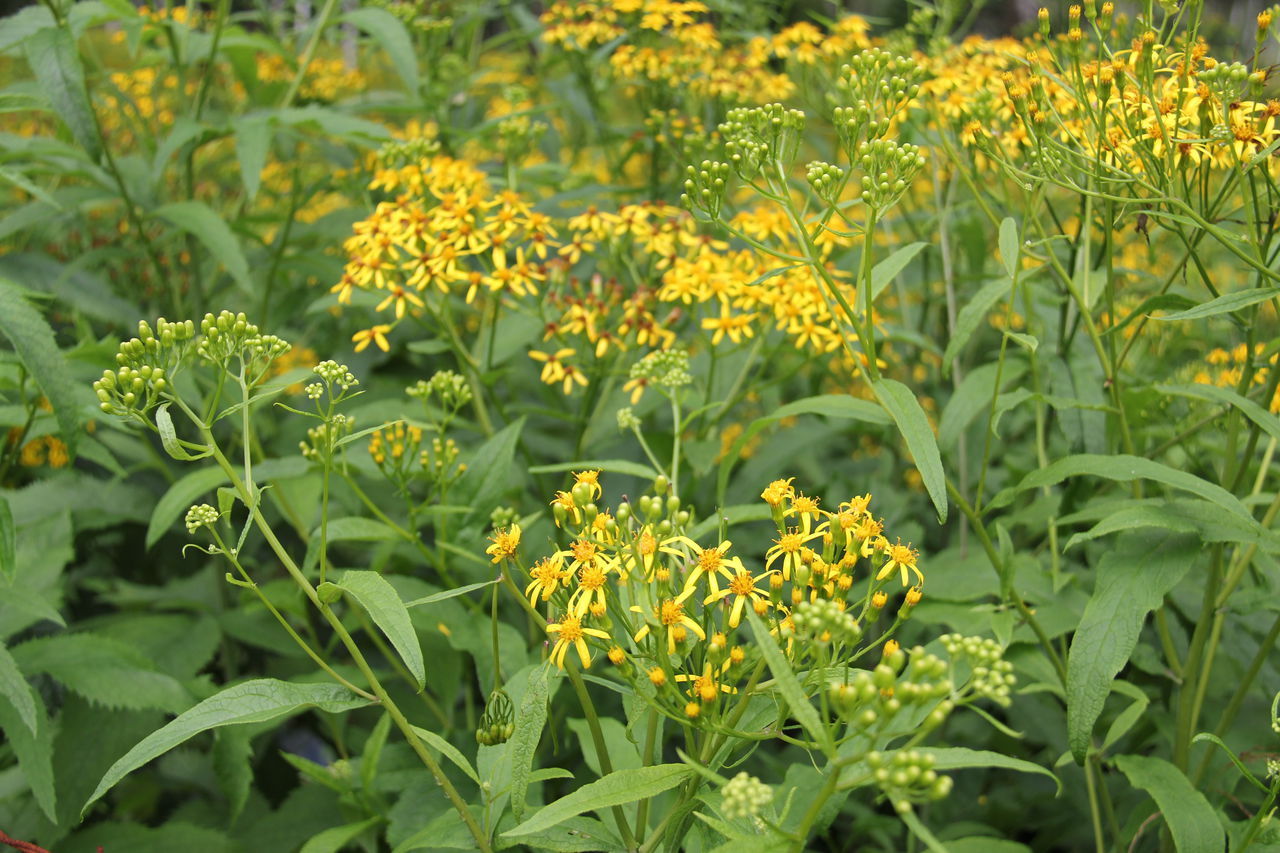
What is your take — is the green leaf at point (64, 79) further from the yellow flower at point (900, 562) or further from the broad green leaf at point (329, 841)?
the yellow flower at point (900, 562)

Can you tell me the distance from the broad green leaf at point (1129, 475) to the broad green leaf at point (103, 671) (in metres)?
1.81

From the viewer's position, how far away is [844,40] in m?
3.59

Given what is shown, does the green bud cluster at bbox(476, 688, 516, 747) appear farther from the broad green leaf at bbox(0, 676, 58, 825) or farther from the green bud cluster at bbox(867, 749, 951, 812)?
the broad green leaf at bbox(0, 676, 58, 825)

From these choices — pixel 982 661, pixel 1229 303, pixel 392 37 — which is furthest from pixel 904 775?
pixel 392 37

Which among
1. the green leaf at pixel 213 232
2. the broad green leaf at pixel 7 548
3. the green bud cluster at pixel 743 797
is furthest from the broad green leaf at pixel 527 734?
the green leaf at pixel 213 232

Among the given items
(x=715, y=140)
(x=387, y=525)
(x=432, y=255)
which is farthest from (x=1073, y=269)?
(x=387, y=525)

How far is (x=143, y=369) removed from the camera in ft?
5.11

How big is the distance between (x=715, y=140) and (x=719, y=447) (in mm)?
1002

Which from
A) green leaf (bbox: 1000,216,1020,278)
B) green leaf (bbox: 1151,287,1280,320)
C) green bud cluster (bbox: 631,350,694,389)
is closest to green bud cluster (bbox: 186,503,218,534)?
green bud cluster (bbox: 631,350,694,389)

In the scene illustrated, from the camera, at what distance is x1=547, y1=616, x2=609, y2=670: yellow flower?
1.47 metres

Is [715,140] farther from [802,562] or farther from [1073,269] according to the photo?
[802,562]

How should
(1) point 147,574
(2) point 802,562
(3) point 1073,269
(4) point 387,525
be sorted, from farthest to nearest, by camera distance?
(1) point 147,574 → (3) point 1073,269 → (4) point 387,525 → (2) point 802,562

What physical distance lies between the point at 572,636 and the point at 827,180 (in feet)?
3.07

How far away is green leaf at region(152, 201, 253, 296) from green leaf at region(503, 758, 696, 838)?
1822 mm
